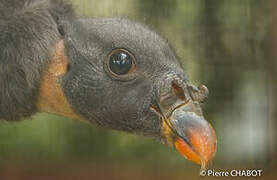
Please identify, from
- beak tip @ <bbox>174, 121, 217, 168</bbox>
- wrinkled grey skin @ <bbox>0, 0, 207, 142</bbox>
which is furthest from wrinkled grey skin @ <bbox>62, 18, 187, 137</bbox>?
beak tip @ <bbox>174, 121, 217, 168</bbox>

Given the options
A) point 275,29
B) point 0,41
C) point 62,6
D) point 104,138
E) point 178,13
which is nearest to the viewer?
point 0,41

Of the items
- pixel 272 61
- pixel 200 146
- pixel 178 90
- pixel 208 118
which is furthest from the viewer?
pixel 208 118

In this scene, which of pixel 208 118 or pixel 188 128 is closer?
pixel 188 128

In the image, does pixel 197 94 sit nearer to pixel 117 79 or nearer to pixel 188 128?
pixel 188 128

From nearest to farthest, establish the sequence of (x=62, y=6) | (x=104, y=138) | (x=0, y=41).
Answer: (x=0, y=41) → (x=62, y=6) → (x=104, y=138)

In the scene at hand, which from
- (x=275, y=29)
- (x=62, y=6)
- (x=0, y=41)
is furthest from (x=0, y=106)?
(x=275, y=29)

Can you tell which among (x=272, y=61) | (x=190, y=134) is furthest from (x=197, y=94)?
(x=272, y=61)

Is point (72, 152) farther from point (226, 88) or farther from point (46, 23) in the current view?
point (46, 23)
